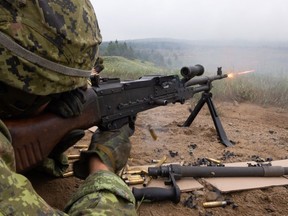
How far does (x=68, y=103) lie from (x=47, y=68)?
51cm

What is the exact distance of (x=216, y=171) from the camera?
340 cm

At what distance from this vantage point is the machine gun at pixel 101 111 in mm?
1981

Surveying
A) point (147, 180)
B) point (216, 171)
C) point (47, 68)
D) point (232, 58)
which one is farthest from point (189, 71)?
point (232, 58)

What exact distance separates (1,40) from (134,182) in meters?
2.03

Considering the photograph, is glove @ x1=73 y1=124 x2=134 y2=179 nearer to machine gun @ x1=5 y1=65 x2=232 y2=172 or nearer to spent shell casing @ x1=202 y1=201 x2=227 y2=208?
machine gun @ x1=5 y1=65 x2=232 y2=172

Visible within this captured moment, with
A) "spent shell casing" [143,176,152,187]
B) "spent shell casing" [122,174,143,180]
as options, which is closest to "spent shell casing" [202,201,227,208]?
"spent shell casing" [143,176,152,187]

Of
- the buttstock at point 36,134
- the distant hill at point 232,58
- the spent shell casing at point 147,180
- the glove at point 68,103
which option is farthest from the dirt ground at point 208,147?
the distant hill at point 232,58

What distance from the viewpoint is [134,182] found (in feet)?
10.6

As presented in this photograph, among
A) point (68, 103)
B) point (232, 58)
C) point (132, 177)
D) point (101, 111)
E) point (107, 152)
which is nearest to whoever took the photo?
point (68, 103)

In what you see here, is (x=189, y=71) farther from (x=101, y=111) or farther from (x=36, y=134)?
(x=36, y=134)

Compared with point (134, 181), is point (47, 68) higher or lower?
higher

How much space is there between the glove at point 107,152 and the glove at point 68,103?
289mm

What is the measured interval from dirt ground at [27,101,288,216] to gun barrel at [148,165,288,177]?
0.59 ft

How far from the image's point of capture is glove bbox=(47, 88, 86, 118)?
2.17 metres
